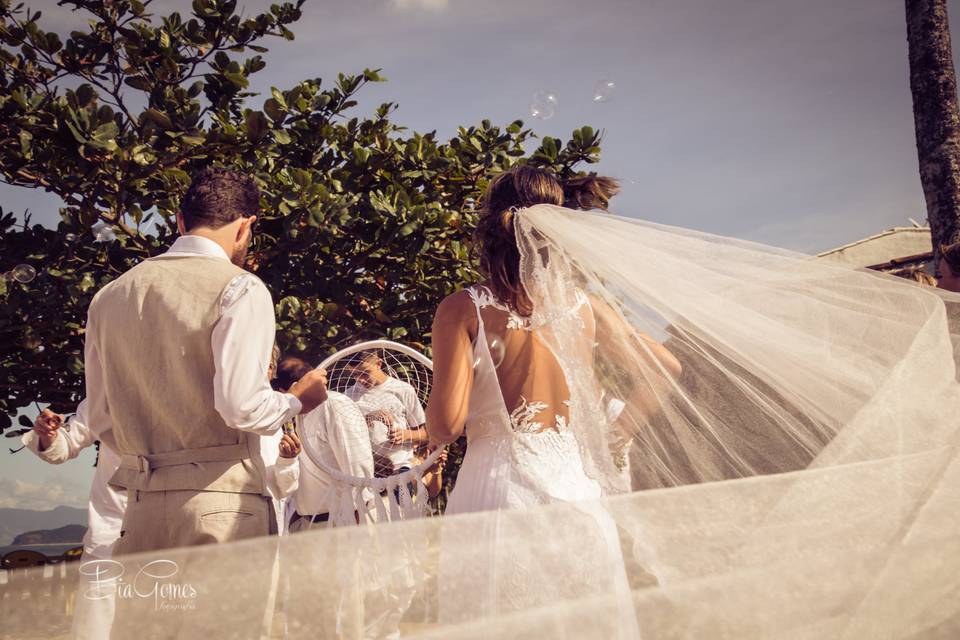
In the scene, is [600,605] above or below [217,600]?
below

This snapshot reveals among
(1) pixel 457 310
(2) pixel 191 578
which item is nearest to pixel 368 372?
(1) pixel 457 310

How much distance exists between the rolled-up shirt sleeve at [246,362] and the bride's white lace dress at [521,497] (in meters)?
0.62

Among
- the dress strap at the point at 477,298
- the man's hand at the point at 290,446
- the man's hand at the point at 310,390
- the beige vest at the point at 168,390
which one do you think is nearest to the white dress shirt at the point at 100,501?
the man's hand at the point at 290,446

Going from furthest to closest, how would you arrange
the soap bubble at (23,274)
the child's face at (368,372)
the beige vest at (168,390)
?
1. the child's face at (368,372)
2. the soap bubble at (23,274)
3. the beige vest at (168,390)

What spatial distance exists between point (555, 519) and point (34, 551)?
4.87 m

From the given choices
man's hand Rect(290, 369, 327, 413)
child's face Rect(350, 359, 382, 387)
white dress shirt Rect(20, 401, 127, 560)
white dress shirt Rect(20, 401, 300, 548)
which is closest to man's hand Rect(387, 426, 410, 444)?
child's face Rect(350, 359, 382, 387)

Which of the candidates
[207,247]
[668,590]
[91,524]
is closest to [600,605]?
[668,590]

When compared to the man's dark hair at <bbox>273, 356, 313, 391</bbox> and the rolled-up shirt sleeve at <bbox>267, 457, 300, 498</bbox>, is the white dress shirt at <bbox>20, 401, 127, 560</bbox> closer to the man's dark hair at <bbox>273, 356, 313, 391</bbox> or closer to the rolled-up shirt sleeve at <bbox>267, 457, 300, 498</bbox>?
the rolled-up shirt sleeve at <bbox>267, 457, 300, 498</bbox>

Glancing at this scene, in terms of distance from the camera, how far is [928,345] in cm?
229

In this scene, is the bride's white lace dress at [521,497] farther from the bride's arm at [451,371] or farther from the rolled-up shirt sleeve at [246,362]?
the rolled-up shirt sleeve at [246,362]

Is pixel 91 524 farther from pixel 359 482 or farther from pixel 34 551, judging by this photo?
pixel 34 551

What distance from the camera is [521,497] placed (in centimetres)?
204

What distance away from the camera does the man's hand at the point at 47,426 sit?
2997 mm

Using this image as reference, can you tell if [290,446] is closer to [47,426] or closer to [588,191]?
[47,426]
